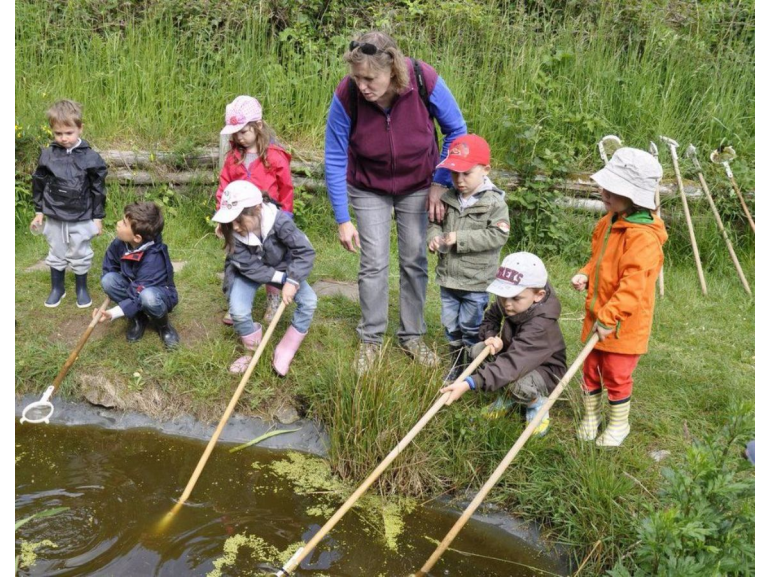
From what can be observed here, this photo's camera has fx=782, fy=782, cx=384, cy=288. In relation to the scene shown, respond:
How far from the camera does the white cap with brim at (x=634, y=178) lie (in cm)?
402

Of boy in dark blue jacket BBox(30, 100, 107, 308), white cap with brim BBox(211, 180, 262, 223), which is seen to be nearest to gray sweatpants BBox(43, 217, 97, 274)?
boy in dark blue jacket BBox(30, 100, 107, 308)

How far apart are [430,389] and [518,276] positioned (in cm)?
87

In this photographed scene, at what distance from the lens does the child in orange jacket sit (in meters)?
4.03

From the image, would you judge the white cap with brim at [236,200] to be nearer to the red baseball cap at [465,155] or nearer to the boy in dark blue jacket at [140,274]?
the boy in dark blue jacket at [140,274]

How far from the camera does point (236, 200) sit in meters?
4.89

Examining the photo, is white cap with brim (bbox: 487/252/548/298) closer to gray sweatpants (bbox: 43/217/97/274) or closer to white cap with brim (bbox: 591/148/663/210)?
white cap with brim (bbox: 591/148/663/210)

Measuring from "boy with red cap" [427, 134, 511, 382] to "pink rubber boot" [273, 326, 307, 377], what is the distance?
1022mm

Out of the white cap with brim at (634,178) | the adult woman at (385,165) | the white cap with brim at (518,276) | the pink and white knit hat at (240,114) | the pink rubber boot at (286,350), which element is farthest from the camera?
the pink and white knit hat at (240,114)

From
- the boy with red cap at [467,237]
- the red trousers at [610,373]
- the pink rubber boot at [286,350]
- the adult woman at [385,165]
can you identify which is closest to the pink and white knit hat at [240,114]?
the adult woman at [385,165]

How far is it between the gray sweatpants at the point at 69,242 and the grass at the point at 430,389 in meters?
0.31

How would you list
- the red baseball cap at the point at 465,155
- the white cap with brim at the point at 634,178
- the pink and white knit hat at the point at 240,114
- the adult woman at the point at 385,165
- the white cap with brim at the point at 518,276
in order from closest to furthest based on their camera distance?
the white cap with brim at the point at 634,178 < the white cap with brim at the point at 518,276 < the adult woman at the point at 385,165 < the red baseball cap at the point at 465,155 < the pink and white knit hat at the point at 240,114

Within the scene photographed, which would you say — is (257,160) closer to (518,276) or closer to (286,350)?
(286,350)

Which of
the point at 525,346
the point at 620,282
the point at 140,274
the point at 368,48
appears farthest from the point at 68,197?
the point at 620,282
